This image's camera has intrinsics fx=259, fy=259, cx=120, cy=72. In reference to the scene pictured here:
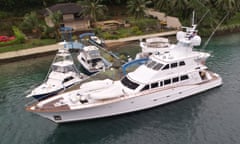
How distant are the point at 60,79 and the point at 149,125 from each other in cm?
1066

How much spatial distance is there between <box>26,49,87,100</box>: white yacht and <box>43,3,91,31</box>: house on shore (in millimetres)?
22072

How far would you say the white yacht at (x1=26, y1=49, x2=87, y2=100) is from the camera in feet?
81.4

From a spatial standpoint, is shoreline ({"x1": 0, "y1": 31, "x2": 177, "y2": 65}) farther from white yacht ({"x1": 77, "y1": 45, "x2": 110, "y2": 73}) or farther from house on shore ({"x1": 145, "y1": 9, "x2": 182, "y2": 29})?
white yacht ({"x1": 77, "y1": 45, "x2": 110, "y2": 73})

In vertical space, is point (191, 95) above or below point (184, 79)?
below

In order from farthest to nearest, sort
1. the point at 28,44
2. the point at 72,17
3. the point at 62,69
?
the point at 72,17 < the point at 28,44 < the point at 62,69

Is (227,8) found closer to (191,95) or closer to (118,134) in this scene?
(191,95)

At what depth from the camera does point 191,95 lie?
2522cm

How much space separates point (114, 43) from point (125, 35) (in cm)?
420

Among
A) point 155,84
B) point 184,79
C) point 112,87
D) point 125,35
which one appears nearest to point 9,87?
point 112,87

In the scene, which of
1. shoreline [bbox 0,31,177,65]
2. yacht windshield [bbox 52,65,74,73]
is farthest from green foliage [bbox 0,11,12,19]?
yacht windshield [bbox 52,65,74,73]

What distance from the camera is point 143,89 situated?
2277 centimetres

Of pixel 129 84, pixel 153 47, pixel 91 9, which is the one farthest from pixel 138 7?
pixel 129 84

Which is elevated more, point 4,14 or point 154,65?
point 4,14

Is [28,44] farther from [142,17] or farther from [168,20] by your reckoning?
[168,20]
